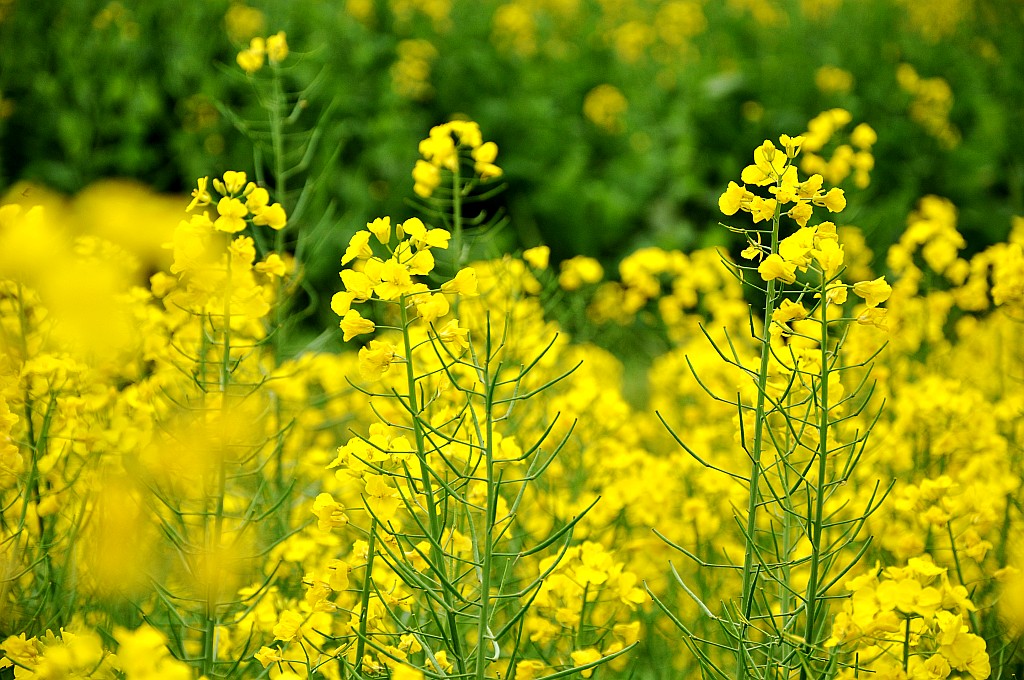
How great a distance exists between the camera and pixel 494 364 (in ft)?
8.59

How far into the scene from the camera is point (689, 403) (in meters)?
3.31

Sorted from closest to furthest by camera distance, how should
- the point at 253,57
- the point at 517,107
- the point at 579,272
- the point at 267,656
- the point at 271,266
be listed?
1. the point at 267,656
2. the point at 271,266
3. the point at 253,57
4. the point at 579,272
5. the point at 517,107

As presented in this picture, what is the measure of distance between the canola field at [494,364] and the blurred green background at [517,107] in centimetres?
2

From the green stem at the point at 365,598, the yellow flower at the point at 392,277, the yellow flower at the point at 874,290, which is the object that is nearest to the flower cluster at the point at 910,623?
the yellow flower at the point at 874,290

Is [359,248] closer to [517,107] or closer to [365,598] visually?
[365,598]

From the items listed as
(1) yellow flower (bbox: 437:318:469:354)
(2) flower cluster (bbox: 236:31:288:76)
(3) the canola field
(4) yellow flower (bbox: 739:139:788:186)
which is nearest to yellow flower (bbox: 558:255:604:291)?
(3) the canola field

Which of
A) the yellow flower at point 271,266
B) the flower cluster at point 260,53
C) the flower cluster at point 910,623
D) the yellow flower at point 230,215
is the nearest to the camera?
the flower cluster at point 910,623

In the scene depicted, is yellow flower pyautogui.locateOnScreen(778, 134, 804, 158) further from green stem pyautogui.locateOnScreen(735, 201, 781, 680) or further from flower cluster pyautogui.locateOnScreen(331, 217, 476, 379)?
flower cluster pyautogui.locateOnScreen(331, 217, 476, 379)

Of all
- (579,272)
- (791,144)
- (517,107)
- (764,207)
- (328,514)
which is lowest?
(328,514)

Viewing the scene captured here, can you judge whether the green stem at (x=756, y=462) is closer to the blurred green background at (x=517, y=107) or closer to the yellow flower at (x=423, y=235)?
the yellow flower at (x=423, y=235)

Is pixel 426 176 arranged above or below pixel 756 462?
above

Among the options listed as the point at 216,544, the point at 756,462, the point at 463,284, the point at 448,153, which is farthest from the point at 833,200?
the point at 216,544

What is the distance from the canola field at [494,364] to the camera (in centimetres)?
160

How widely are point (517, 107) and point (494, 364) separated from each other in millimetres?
3427
